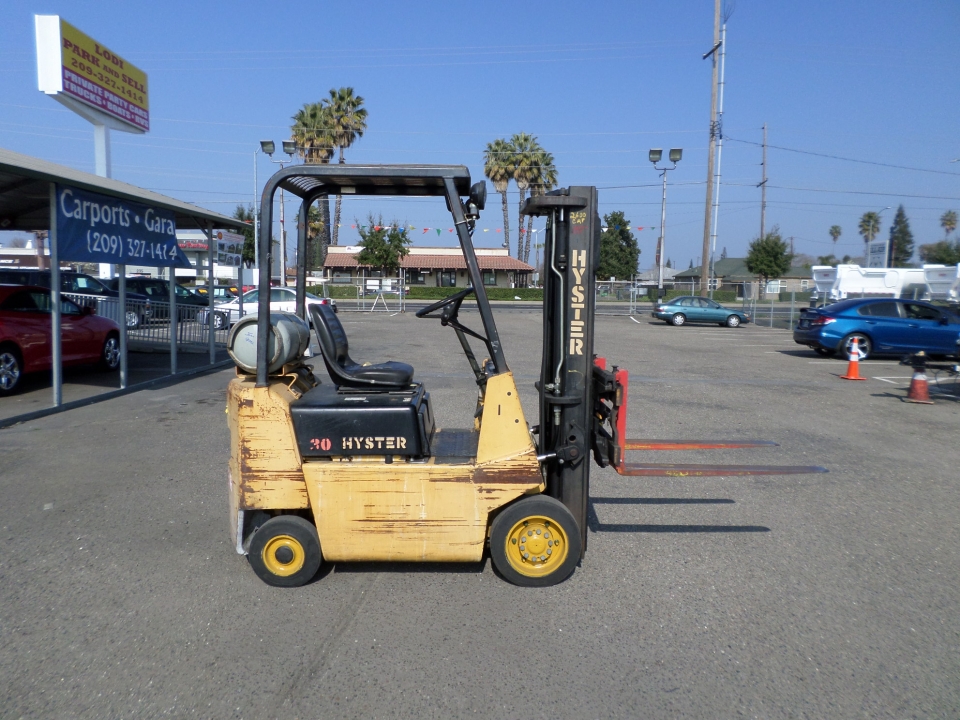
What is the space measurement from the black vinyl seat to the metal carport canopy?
19.5 feet

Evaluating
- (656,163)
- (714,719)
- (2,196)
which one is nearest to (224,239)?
(2,196)

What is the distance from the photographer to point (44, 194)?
38.1 feet

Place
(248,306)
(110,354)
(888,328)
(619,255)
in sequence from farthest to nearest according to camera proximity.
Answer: (619,255) < (248,306) < (888,328) < (110,354)

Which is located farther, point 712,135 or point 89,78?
point 712,135

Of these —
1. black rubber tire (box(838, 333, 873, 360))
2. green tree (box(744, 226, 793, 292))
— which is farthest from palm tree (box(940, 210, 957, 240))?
black rubber tire (box(838, 333, 873, 360))

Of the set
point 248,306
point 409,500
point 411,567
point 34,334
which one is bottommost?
point 411,567

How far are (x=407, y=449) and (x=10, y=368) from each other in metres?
9.29

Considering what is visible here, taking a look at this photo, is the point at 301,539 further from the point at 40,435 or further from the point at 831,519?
the point at 40,435

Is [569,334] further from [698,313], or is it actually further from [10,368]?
[698,313]

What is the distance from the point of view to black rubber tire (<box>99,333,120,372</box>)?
1319cm

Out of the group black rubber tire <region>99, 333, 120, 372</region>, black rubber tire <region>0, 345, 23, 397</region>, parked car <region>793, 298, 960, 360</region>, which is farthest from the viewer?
parked car <region>793, 298, 960, 360</region>

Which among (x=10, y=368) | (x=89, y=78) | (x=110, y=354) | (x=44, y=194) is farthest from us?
(x=89, y=78)

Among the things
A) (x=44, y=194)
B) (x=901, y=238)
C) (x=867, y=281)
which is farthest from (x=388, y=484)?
(x=901, y=238)

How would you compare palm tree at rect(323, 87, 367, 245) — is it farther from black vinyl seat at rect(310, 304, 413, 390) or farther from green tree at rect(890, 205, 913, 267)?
green tree at rect(890, 205, 913, 267)
